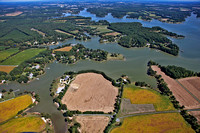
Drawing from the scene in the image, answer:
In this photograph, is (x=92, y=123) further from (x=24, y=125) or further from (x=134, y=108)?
(x=24, y=125)

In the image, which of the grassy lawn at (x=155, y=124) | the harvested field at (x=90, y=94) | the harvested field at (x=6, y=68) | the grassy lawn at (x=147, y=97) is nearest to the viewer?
the grassy lawn at (x=155, y=124)

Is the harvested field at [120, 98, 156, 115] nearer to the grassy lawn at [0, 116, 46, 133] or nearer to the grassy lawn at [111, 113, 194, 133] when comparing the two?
the grassy lawn at [111, 113, 194, 133]

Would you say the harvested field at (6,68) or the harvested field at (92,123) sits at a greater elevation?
the harvested field at (6,68)

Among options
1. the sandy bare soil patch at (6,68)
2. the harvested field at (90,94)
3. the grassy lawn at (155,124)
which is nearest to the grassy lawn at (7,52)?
the sandy bare soil patch at (6,68)

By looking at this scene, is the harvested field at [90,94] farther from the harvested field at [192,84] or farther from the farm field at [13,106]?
the harvested field at [192,84]

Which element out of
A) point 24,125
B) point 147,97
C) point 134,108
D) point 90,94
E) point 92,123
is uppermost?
point 147,97

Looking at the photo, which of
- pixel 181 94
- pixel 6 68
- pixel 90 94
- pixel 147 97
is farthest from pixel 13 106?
pixel 181 94

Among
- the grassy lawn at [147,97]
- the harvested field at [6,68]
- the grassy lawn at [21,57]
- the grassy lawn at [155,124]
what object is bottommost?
the grassy lawn at [155,124]

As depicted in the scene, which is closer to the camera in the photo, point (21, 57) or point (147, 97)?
point (147, 97)
